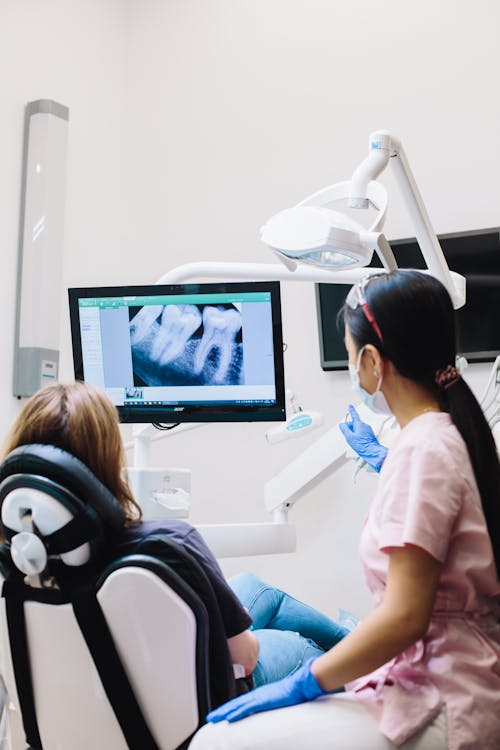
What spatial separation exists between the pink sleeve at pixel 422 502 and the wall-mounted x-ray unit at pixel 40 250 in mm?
2121

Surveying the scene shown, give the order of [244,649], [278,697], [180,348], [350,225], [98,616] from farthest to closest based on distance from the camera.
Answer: [180,348] → [350,225] → [244,649] → [98,616] → [278,697]

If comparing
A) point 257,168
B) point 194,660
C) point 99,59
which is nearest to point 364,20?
point 257,168

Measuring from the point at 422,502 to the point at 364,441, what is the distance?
99 cm

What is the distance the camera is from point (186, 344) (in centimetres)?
240

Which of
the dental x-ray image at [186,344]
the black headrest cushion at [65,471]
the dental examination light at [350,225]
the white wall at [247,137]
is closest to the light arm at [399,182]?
the dental examination light at [350,225]

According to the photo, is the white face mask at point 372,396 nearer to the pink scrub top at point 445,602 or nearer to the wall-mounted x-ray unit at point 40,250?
the pink scrub top at point 445,602

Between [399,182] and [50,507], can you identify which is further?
A: [399,182]

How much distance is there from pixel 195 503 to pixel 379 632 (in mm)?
2434

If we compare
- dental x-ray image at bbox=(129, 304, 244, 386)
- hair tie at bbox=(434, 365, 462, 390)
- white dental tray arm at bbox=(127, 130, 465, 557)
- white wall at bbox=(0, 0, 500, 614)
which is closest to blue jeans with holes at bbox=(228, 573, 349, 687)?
white dental tray arm at bbox=(127, 130, 465, 557)

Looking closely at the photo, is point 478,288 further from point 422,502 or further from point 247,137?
point 422,502

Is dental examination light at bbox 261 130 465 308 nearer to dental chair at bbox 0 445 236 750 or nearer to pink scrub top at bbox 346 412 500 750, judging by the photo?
pink scrub top at bbox 346 412 500 750

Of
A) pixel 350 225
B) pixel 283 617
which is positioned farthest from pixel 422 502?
pixel 283 617

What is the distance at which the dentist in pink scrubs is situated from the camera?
1.30m

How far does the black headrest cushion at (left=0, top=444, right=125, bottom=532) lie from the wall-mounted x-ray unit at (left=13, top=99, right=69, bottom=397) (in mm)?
1779
